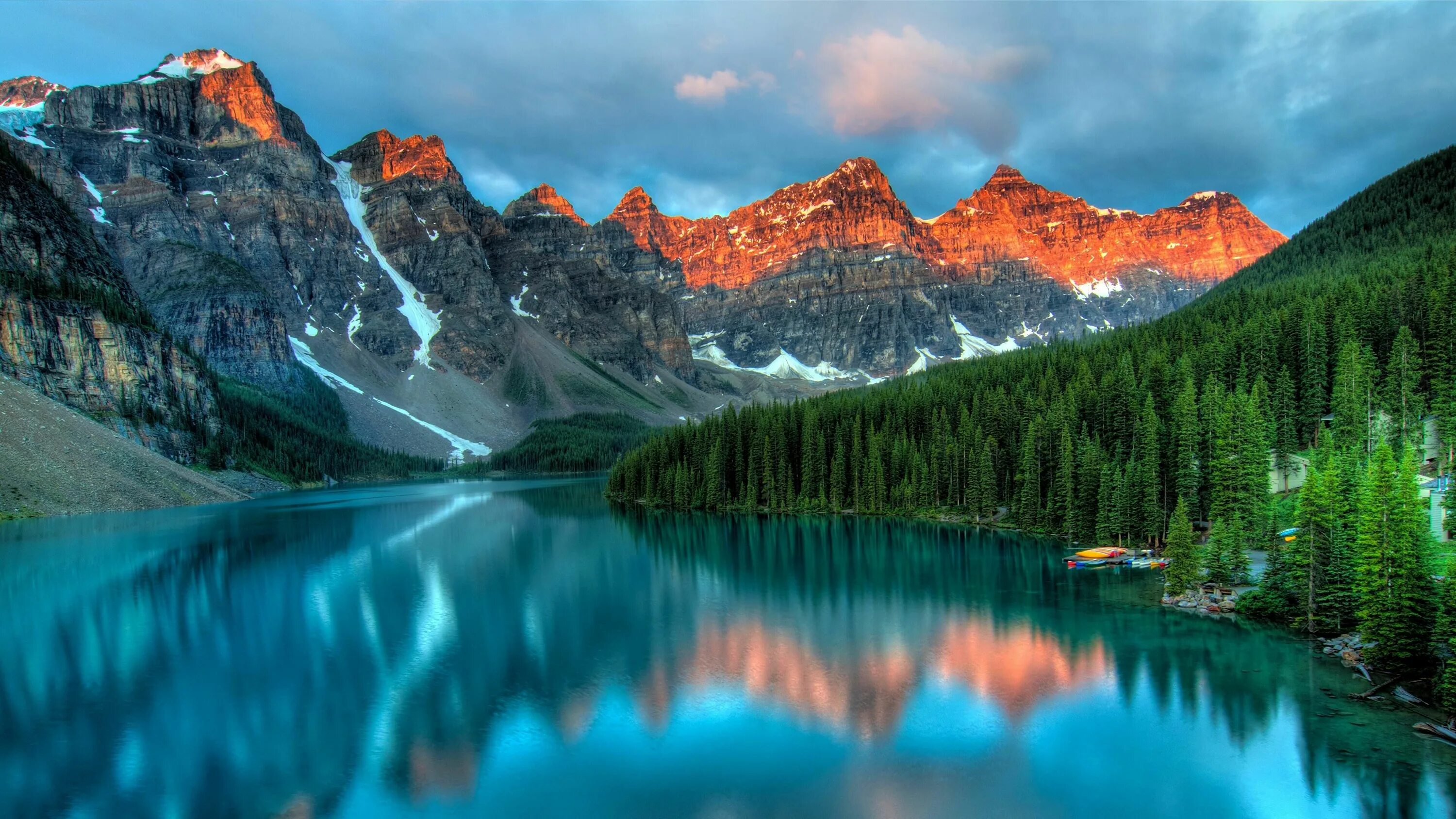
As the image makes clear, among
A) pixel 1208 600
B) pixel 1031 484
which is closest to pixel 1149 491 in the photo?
pixel 1031 484

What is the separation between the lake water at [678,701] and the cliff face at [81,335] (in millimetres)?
74815

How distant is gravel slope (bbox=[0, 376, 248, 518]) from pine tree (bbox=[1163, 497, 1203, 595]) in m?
104

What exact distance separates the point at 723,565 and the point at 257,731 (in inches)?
1409

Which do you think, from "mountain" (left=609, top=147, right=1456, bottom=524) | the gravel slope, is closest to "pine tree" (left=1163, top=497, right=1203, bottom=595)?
"mountain" (left=609, top=147, right=1456, bottom=524)

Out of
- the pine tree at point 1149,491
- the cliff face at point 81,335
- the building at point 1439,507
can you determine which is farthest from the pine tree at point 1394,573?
the cliff face at point 81,335

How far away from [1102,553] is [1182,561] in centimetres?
1407

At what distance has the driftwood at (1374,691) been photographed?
2528 cm

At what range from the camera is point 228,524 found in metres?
86.1

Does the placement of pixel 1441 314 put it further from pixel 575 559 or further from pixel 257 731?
pixel 257 731

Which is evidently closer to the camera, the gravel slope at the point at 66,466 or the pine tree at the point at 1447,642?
the pine tree at the point at 1447,642

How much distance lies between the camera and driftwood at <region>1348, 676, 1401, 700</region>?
25.3 meters

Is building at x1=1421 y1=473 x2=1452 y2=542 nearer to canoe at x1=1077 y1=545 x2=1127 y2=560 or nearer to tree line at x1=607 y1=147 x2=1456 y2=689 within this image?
tree line at x1=607 y1=147 x2=1456 y2=689

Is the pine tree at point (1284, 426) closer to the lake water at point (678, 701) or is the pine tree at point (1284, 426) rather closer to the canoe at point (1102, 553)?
the canoe at point (1102, 553)

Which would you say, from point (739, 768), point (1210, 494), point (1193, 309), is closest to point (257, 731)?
point (739, 768)
